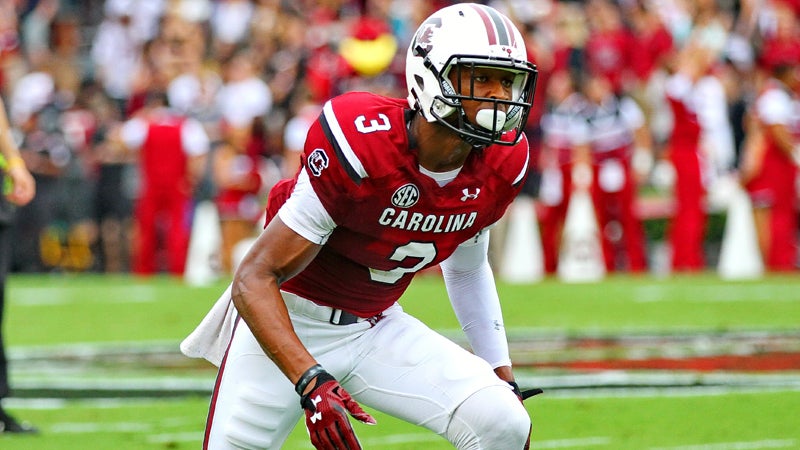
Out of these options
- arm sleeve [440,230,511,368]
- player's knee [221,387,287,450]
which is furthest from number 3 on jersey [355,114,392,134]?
player's knee [221,387,287,450]

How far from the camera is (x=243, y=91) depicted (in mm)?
14328

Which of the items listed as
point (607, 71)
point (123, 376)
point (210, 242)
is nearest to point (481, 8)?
point (123, 376)

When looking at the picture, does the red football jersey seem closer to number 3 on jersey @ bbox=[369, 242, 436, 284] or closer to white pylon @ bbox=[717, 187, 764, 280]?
number 3 on jersey @ bbox=[369, 242, 436, 284]

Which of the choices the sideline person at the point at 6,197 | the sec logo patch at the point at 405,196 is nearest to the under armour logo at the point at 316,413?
the sec logo patch at the point at 405,196

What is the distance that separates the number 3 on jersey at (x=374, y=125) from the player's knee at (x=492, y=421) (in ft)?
2.34

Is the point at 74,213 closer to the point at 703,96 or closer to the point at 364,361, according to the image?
the point at 703,96

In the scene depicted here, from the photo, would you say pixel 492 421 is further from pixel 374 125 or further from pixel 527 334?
pixel 527 334

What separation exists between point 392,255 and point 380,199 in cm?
22

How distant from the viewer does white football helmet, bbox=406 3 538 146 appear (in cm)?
363

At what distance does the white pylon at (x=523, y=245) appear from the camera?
13.4m

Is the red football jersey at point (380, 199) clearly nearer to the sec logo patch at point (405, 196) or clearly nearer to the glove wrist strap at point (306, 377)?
the sec logo patch at point (405, 196)

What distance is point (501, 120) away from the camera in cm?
361

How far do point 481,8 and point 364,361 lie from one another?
99 cm

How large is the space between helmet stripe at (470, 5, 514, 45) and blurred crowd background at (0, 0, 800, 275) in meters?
8.34
